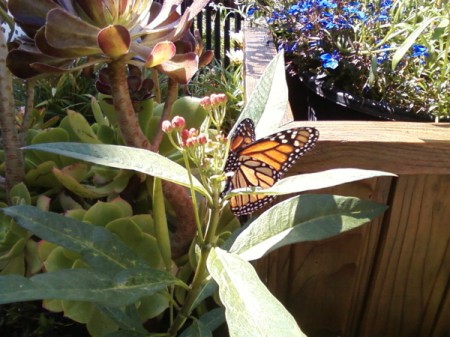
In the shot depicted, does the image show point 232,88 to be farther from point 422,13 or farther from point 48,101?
point 422,13

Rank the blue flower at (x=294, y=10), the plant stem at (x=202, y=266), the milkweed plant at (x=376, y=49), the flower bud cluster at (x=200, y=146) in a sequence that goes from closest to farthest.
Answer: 1. the flower bud cluster at (x=200, y=146)
2. the plant stem at (x=202, y=266)
3. the milkweed plant at (x=376, y=49)
4. the blue flower at (x=294, y=10)

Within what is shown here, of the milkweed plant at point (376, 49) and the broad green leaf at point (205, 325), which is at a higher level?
the milkweed plant at point (376, 49)

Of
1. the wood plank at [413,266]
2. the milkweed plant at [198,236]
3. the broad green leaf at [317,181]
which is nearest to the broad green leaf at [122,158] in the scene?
the milkweed plant at [198,236]

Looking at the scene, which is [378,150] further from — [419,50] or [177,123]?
[419,50]

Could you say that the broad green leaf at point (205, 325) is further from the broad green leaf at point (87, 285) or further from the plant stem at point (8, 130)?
the plant stem at point (8, 130)

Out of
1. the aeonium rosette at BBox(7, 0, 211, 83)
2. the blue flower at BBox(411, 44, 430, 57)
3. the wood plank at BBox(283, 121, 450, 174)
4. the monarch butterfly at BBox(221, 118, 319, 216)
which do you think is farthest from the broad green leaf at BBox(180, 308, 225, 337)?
the blue flower at BBox(411, 44, 430, 57)

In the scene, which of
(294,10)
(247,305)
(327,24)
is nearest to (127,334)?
(247,305)

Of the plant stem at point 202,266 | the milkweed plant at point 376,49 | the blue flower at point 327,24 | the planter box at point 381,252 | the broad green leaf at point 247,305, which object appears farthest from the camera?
the blue flower at point 327,24
